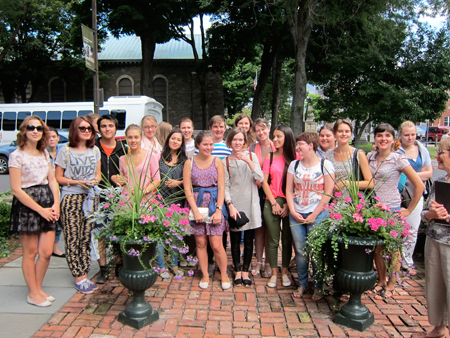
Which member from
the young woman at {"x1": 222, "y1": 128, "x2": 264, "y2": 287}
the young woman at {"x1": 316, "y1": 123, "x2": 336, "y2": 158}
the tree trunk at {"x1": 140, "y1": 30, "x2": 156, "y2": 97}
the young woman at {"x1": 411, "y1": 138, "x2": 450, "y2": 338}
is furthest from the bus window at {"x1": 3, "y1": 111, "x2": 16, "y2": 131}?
the young woman at {"x1": 411, "y1": 138, "x2": 450, "y2": 338}

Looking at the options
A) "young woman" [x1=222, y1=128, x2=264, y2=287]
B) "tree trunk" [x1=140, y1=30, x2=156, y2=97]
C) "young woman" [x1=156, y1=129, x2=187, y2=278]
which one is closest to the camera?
"young woman" [x1=222, y1=128, x2=264, y2=287]

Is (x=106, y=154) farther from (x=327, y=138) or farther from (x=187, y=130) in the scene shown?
(x=327, y=138)

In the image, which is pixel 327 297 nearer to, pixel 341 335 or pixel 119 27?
pixel 341 335

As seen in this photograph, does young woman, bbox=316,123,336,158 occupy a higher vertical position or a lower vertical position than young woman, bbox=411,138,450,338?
higher

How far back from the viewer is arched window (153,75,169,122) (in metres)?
28.9

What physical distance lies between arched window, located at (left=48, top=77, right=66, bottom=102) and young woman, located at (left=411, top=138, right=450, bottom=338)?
3060cm

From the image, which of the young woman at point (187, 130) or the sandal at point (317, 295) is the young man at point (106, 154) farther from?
the sandal at point (317, 295)

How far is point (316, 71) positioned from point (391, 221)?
16.7 m

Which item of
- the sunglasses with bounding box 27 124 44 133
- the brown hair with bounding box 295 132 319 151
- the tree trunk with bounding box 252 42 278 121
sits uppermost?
the tree trunk with bounding box 252 42 278 121

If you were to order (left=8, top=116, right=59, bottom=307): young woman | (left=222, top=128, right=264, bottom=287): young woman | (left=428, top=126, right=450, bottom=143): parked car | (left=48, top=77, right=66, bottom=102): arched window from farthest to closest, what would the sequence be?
(left=428, top=126, right=450, bottom=143): parked car < (left=48, top=77, right=66, bottom=102): arched window < (left=222, top=128, right=264, bottom=287): young woman < (left=8, top=116, right=59, bottom=307): young woman

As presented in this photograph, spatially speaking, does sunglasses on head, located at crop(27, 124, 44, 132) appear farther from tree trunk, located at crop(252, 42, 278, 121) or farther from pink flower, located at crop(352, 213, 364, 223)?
tree trunk, located at crop(252, 42, 278, 121)

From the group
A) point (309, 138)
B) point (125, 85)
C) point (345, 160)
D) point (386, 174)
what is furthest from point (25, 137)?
point (125, 85)

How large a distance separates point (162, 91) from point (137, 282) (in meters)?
27.5

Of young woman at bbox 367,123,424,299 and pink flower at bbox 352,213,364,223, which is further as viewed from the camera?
young woman at bbox 367,123,424,299
